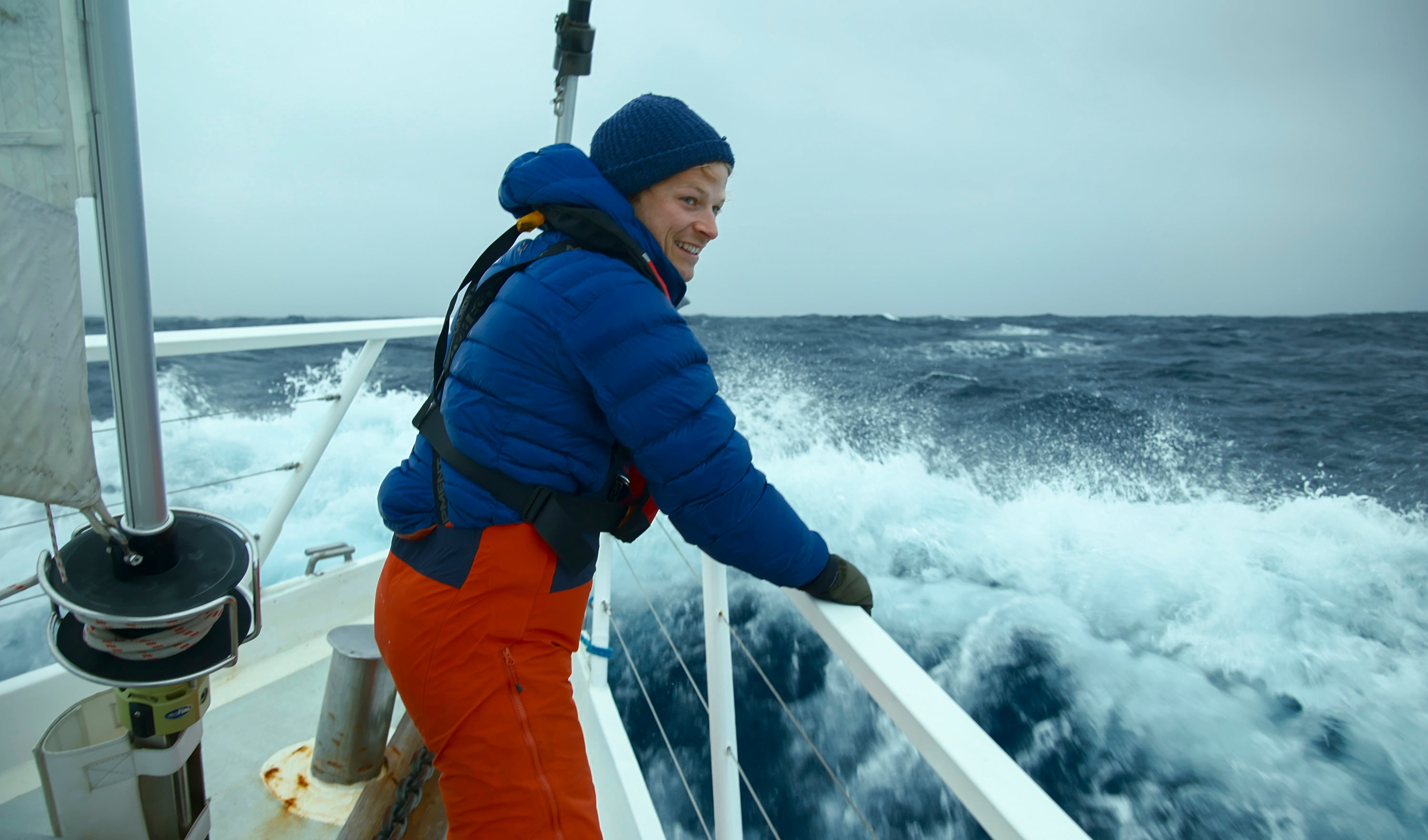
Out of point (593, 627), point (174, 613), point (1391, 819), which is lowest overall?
point (1391, 819)

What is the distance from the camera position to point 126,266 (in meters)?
0.66

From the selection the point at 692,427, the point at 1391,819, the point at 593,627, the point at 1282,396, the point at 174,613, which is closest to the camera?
the point at 174,613

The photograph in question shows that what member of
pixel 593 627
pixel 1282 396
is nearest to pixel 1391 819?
pixel 593 627

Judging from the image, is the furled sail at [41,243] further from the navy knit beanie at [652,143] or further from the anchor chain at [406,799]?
the anchor chain at [406,799]

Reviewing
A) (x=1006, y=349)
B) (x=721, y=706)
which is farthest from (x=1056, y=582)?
(x=1006, y=349)

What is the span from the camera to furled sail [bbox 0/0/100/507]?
0.56 m

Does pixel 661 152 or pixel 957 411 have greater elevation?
pixel 661 152

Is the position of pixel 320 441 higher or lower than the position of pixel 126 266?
lower

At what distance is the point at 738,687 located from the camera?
120 inches

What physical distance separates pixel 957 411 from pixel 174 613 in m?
6.98

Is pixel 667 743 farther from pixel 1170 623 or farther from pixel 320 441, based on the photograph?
pixel 1170 623

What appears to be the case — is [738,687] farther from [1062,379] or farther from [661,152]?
[1062,379]

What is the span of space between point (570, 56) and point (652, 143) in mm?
1102

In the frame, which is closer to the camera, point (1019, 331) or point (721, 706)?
point (721, 706)
